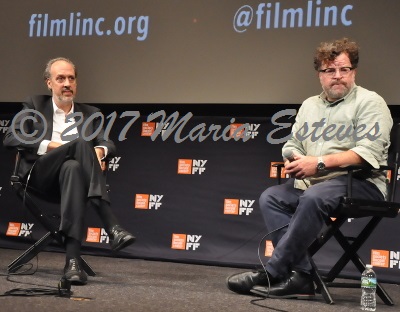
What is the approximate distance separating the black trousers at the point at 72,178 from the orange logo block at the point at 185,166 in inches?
58.1

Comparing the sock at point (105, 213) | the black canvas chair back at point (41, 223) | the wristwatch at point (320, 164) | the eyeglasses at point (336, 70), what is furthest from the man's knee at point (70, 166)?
the eyeglasses at point (336, 70)

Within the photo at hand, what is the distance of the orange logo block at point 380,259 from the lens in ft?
14.7

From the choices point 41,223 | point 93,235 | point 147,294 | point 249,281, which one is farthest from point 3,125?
point 249,281

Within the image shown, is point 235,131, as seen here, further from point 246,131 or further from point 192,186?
point 192,186

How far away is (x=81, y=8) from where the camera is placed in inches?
204

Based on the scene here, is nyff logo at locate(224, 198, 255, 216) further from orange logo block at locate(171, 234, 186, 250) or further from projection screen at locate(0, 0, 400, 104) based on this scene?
projection screen at locate(0, 0, 400, 104)

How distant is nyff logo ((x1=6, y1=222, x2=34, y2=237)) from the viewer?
542 cm

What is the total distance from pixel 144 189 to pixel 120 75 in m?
0.87

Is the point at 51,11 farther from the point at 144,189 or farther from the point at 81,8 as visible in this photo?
the point at 144,189

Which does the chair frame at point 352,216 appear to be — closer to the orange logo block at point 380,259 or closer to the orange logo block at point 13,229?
the orange logo block at point 380,259

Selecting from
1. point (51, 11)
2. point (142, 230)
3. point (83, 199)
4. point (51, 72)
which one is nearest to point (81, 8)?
point (51, 11)

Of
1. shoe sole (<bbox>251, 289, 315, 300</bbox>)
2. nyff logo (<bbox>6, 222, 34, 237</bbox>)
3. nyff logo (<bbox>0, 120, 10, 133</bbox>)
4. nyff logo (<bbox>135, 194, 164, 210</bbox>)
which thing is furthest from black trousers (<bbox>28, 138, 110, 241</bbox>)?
nyff logo (<bbox>0, 120, 10, 133</bbox>)

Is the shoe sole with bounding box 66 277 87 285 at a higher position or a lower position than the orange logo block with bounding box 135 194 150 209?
lower

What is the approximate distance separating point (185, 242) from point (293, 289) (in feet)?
6.31
